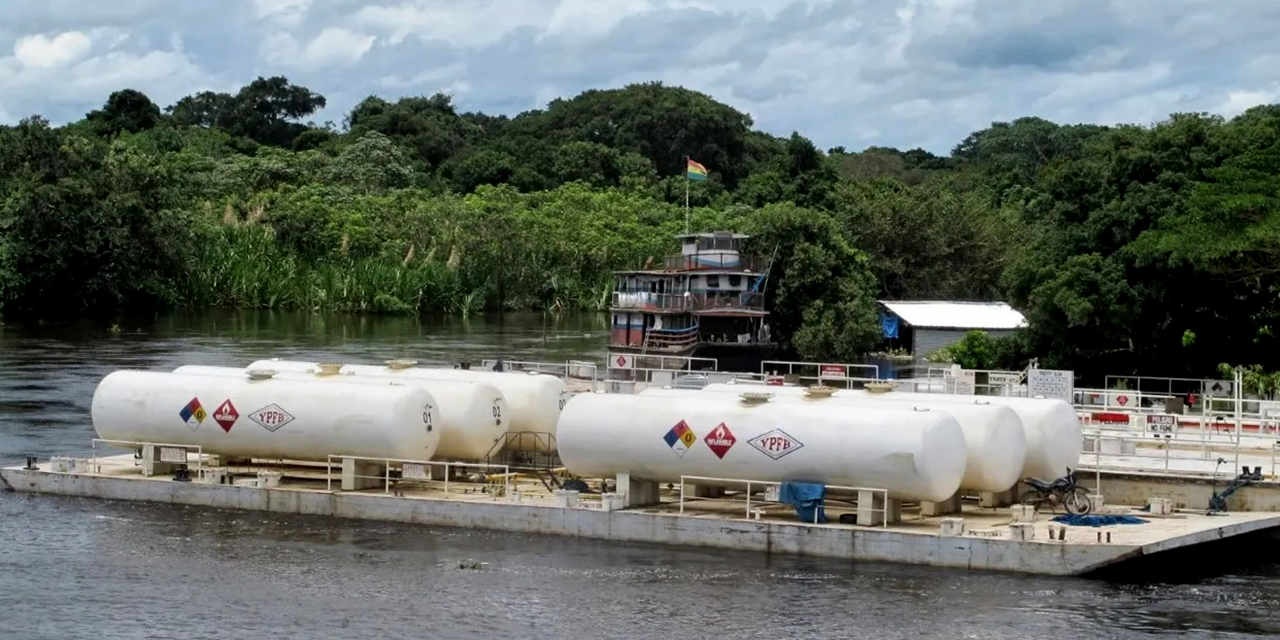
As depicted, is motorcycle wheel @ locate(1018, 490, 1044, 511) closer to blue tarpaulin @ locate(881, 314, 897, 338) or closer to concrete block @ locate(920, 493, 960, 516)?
concrete block @ locate(920, 493, 960, 516)

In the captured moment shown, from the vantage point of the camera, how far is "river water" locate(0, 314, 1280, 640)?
28.7m

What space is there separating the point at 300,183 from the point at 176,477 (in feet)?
296

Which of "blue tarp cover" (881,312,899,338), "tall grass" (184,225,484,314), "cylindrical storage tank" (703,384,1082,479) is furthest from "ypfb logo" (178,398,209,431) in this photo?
"tall grass" (184,225,484,314)

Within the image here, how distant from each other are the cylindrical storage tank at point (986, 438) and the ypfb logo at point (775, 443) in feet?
3.63

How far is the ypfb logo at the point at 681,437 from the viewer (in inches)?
1330

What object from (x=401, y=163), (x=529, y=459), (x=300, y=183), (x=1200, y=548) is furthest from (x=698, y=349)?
(x=401, y=163)

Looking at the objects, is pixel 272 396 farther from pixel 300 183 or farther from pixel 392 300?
pixel 300 183

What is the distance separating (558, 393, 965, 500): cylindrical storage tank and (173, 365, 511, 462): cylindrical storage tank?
3376mm

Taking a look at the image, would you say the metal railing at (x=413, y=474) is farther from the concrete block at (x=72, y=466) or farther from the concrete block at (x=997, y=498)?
the concrete block at (x=997, y=498)

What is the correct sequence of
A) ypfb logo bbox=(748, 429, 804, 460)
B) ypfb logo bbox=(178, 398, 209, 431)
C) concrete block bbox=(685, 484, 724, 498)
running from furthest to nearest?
ypfb logo bbox=(178, 398, 209, 431)
concrete block bbox=(685, 484, 724, 498)
ypfb logo bbox=(748, 429, 804, 460)

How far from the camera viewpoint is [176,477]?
125 ft

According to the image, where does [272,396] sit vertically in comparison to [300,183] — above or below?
below

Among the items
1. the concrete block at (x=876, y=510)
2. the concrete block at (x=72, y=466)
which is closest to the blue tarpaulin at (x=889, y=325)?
the concrete block at (x=72, y=466)

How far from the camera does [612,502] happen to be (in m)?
34.4
